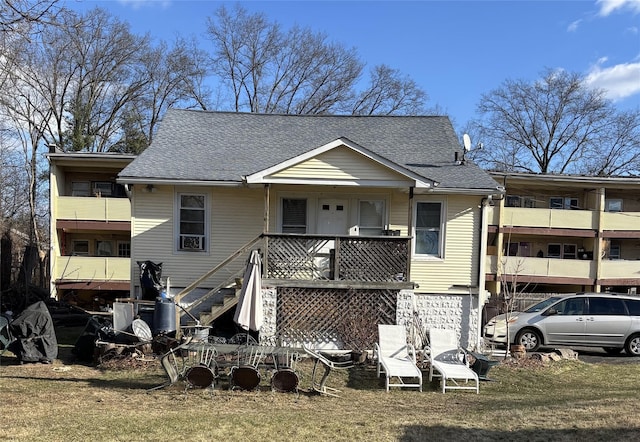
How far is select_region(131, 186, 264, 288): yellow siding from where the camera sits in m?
13.0

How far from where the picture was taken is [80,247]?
23.5 m

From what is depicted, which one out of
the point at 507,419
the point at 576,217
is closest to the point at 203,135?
the point at 507,419

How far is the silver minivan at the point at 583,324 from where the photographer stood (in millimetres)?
13281

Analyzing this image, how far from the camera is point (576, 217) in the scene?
23.7 m

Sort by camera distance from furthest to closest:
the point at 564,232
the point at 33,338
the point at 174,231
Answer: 1. the point at 564,232
2. the point at 174,231
3. the point at 33,338

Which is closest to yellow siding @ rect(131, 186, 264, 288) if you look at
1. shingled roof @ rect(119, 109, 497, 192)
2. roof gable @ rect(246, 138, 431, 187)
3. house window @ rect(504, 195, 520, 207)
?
shingled roof @ rect(119, 109, 497, 192)

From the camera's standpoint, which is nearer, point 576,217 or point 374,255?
point 374,255

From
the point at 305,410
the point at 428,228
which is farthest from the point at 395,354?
the point at 428,228

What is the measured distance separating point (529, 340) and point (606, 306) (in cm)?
237

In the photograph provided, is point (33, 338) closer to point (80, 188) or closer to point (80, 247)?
point (80, 188)

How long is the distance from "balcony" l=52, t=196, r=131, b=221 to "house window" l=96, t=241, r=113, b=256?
2178 mm

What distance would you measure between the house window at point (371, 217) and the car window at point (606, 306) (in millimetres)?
6274

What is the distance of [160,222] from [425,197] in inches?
284

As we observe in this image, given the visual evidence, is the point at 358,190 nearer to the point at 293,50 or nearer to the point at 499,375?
the point at 499,375
